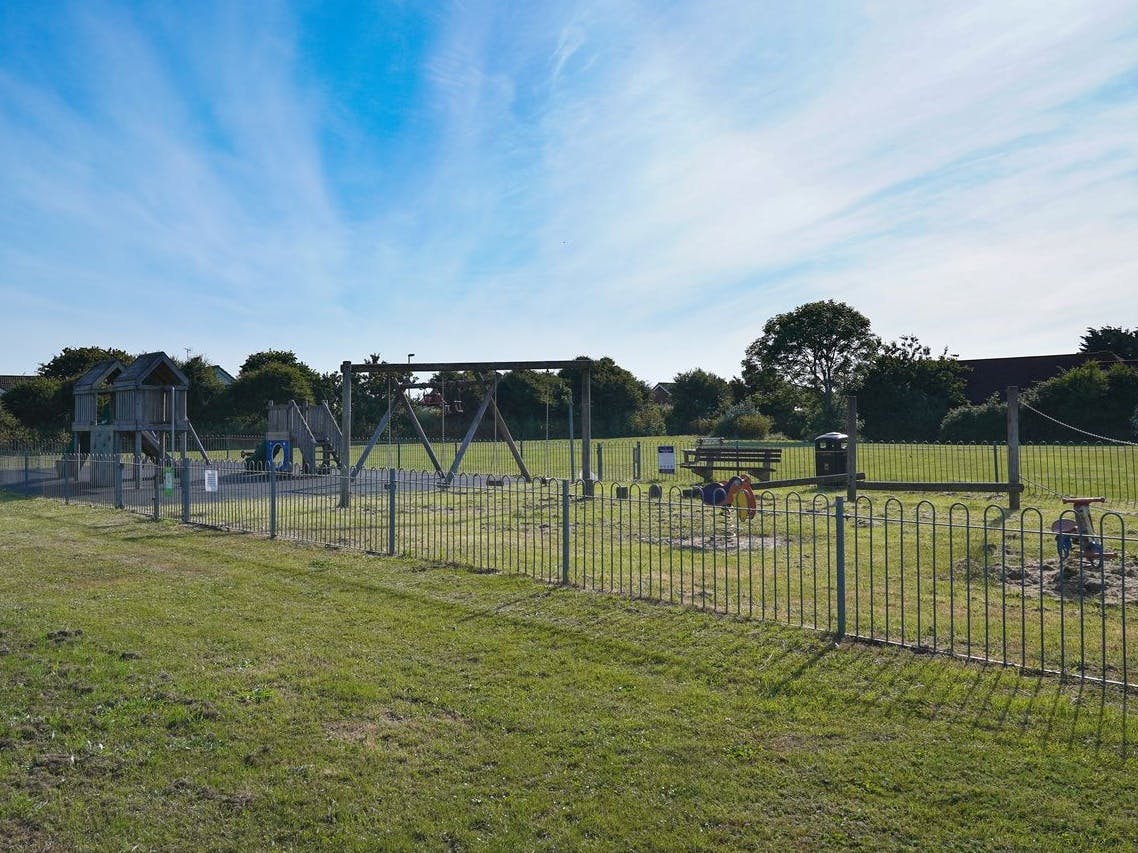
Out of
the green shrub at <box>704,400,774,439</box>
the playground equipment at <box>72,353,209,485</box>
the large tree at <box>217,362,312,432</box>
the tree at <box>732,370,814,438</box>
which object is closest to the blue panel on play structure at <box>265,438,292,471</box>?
the playground equipment at <box>72,353,209,485</box>

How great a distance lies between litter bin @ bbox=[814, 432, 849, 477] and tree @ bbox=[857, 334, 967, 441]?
2463 cm

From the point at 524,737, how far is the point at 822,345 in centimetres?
5912

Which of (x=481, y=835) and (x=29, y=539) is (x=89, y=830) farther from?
(x=29, y=539)

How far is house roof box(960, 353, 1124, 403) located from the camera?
53375 mm

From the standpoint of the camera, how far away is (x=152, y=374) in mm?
23625

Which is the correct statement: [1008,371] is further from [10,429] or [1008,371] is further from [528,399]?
[10,429]

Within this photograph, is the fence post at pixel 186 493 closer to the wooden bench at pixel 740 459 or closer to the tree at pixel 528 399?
the wooden bench at pixel 740 459

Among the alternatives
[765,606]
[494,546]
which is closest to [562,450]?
[494,546]

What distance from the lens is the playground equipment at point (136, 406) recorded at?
23109 mm

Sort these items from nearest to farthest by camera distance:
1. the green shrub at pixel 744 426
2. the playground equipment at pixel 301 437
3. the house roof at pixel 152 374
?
1. the house roof at pixel 152 374
2. the playground equipment at pixel 301 437
3. the green shrub at pixel 744 426

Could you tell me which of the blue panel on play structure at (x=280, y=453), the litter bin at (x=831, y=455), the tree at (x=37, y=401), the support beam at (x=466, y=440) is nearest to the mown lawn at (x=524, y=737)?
the support beam at (x=466, y=440)

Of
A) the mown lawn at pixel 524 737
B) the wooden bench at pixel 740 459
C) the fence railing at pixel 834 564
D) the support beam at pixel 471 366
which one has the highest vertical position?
the support beam at pixel 471 366

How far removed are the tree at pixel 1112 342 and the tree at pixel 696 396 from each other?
2654 centimetres

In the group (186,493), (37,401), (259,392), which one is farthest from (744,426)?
(37,401)
